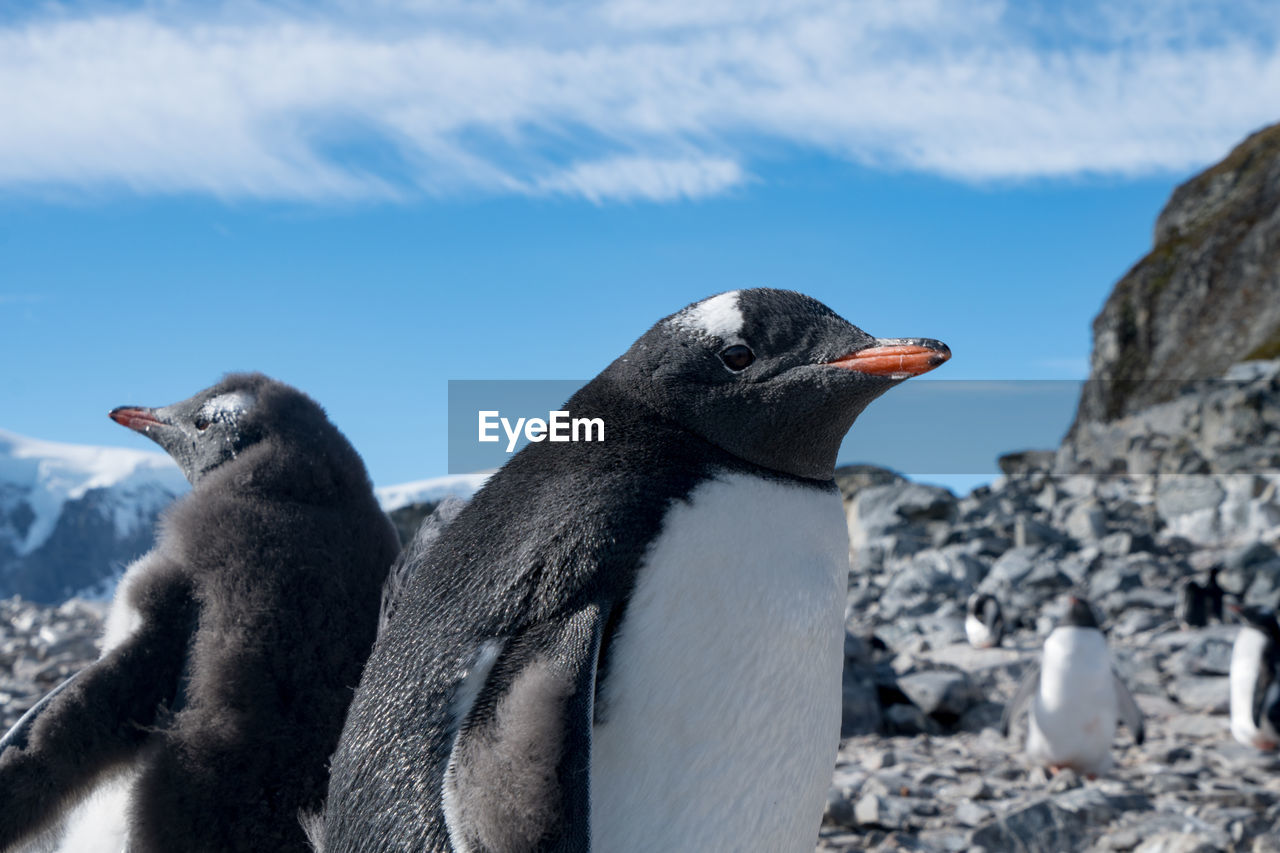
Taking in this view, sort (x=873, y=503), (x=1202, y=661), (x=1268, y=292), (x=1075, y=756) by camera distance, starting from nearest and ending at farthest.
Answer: (x=1075, y=756), (x=1202, y=661), (x=873, y=503), (x=1268, y=292)

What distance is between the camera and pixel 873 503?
22219 mm

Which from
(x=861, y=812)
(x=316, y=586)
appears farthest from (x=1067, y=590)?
(x=316, y=586)

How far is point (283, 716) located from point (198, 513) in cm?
59

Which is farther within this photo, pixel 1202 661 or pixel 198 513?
pixel 1202 661

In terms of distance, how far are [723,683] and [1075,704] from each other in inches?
194

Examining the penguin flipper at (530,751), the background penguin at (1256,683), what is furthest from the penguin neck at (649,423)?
the background penguin at (1256,683)

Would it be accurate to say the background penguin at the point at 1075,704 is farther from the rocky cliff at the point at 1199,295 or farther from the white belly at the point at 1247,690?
the rocky cliff at the point at 1199,295

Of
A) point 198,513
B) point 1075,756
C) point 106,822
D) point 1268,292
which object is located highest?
point 1268,292

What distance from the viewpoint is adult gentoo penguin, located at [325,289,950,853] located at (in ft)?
5.18

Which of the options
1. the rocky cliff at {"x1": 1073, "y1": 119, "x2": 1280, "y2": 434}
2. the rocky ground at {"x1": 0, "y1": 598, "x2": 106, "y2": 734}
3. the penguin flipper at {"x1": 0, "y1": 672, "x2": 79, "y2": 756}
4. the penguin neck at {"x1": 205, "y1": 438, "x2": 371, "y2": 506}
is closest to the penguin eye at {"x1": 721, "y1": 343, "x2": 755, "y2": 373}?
the penguin neck at {"x1": 205, "y1": 438, "x2": 371, "y2": 506}

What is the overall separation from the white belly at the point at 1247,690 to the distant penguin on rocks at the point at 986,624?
3410 millimetres

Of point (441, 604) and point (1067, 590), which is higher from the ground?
point (441, 604)

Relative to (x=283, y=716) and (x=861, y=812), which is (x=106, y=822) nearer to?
(x=283, y=716)

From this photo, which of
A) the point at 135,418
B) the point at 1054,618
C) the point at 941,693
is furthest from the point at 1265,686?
the point at 135,418
